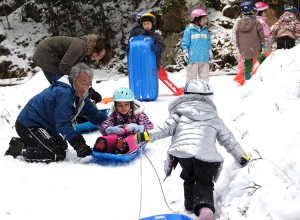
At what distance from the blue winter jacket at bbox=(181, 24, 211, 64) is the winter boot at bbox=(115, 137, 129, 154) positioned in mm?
3091

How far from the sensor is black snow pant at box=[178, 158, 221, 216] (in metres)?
2.28

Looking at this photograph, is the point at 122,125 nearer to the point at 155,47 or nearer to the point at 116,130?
the point at 116,130

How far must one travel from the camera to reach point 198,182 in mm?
2377

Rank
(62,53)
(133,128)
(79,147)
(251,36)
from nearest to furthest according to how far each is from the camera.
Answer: (79,147), (133,128), (62,53), (251,36)

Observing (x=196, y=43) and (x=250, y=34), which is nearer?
(x=196, y=43)

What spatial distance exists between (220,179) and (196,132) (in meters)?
0.49

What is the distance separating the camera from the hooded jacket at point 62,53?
4145mm

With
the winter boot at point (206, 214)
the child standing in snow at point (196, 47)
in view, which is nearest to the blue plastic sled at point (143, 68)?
the child standing in snow at point (196, 47)

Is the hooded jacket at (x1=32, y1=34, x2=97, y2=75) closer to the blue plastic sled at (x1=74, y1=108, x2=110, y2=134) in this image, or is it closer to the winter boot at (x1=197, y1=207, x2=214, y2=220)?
the blue plastic sled at (x1=74, y1=108, x2=110, y2=134)

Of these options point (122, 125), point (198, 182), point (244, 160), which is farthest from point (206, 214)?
point (122, 125)

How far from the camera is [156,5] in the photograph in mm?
13531

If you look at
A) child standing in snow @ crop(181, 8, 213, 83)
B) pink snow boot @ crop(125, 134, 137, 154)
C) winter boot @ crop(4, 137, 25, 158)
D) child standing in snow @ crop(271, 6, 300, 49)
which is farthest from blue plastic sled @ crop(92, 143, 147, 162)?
child standing in snow @ crop(271, 6, 300, 49)

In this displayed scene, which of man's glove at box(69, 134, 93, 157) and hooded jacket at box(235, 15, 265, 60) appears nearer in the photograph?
man's glove at box(69, 134, 93, 157)

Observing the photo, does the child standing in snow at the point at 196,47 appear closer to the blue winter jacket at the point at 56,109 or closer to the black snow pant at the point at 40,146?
the blue winter jacket at the point at 56,109
